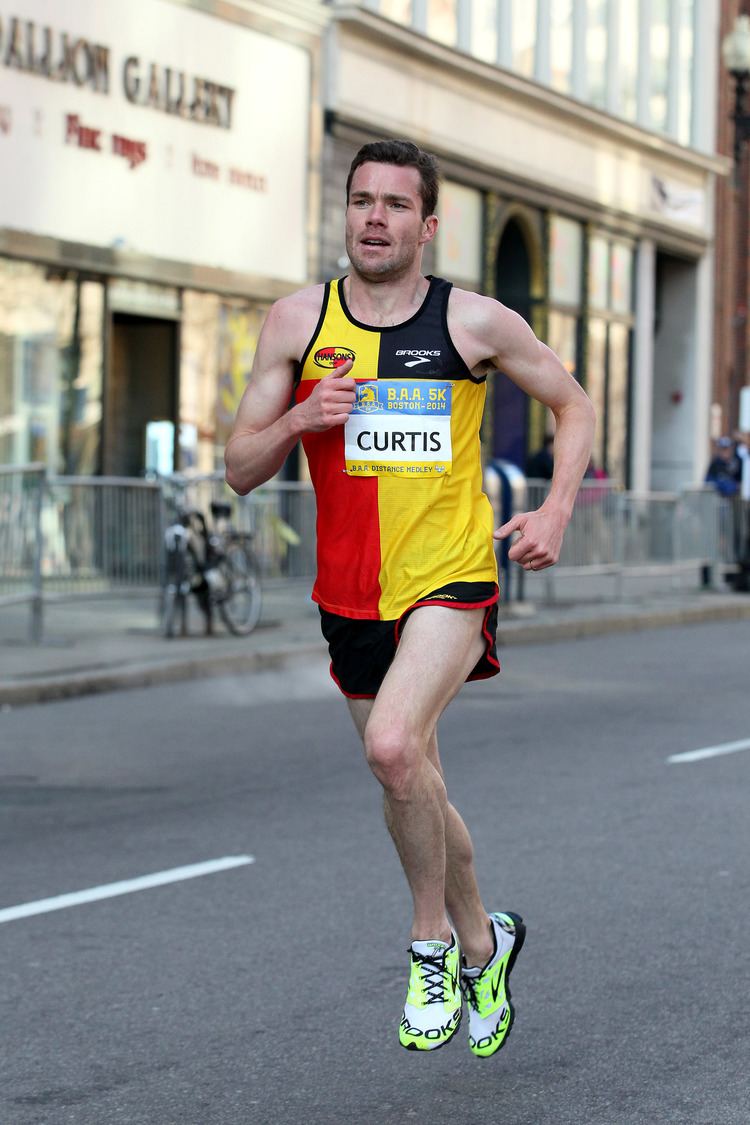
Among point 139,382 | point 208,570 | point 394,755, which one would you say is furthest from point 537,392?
point 139,382

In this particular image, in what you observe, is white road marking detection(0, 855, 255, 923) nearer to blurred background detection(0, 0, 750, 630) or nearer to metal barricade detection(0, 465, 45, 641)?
metal barricade detection(0, 465, 45, 641)

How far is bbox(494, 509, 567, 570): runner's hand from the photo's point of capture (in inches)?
185

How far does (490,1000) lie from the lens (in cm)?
489

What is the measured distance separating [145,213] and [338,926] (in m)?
15.8

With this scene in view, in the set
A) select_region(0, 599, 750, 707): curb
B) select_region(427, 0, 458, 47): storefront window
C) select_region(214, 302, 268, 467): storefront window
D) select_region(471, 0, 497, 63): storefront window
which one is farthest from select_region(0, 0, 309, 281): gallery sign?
select_region(0, 599, 750, 707): curb

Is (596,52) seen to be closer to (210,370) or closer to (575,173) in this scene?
(575,173)

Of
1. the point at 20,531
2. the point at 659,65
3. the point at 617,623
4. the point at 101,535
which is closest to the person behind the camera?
the point at 20,531

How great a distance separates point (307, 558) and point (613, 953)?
1186 centimetres

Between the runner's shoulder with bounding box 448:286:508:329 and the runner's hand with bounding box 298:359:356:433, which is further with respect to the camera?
the runner's shoulder with bounding box 448:286:508:329

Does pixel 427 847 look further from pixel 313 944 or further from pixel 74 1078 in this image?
pixel 313 944

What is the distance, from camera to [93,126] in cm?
2056

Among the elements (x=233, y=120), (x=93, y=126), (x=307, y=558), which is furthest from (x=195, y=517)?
(x=233, y=120)

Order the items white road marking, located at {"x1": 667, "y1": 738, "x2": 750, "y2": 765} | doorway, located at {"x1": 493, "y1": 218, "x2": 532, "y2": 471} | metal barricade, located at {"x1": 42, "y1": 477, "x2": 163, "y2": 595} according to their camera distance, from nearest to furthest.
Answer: white road marking, located at {"x1": 667, "y1": 738, "x2": 750, "y2": 765} < metal barricade, located at {"x1": 42, "y1": 477, "x2": 163, "y2": 595} < doorway, located at {"x1": 493, "y1": 218, "x2": 532, "y2": 471}

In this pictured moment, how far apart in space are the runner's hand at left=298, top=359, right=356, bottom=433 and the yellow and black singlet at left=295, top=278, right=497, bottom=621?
12 centimetres
